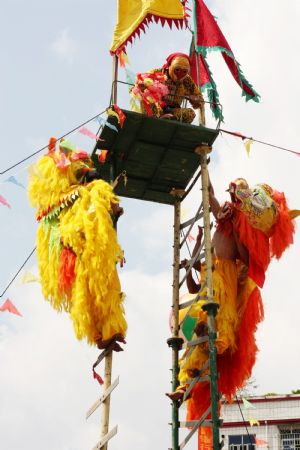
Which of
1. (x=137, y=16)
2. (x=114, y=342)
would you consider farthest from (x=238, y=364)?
(x=137, y=16)

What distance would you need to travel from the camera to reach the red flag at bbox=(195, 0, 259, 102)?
8.45 meters

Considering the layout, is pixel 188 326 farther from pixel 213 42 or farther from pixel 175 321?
pixel 213 42

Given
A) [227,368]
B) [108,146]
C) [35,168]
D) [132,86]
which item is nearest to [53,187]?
[35,168]

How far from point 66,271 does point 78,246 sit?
0.25 meters

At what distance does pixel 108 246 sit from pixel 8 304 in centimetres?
125

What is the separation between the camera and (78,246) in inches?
271

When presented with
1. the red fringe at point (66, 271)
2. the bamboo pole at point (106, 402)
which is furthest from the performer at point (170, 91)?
the bamboo pole at point (106, 402)

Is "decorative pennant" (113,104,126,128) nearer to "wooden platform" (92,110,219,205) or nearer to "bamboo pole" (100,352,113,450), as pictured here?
"wooden platform" (92,110,219,205)

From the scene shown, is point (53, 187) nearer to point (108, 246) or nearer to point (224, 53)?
point (108, 246)

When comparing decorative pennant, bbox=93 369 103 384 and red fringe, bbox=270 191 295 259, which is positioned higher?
red fringe, bbox=270 191 295 259

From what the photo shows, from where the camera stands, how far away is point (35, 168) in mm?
7449

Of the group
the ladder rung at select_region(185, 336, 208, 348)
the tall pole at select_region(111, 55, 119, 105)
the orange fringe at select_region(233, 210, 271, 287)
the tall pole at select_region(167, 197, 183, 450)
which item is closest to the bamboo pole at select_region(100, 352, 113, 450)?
the ladder rung at select_region(185, 336, 208, 348)

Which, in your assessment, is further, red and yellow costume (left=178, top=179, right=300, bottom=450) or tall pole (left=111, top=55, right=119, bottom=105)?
red and yellow costume (left=178, top=179, right=300, bottom=450)

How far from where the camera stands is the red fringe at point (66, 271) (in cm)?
687
